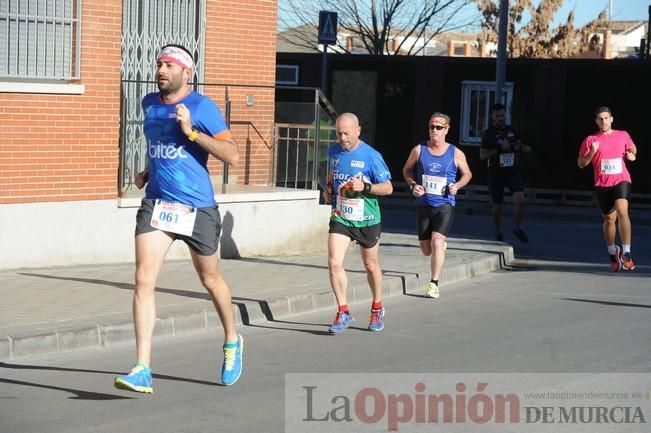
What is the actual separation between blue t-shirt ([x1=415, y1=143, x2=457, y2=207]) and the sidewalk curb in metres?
1.05

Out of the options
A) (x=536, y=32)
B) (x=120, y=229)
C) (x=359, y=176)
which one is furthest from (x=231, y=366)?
(x=536, y=32)

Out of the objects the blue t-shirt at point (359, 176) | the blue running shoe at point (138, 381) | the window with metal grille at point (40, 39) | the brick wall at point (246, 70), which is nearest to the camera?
the blue running shoe at point (138, 381)

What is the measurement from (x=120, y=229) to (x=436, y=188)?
343cm

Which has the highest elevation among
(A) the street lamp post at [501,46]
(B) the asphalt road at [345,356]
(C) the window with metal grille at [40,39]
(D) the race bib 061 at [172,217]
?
(A) the street lamp post at [501,46]

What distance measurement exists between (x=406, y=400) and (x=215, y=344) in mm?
2530

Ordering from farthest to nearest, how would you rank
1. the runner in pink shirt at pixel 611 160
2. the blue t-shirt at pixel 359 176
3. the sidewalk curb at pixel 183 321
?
the runner in pink shirt at pixel 611 160, the blue t-shirt at pixel 359 176, the sidewalk curb at pixel 183 321

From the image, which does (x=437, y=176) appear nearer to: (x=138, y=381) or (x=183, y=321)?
(x=183, y=321)

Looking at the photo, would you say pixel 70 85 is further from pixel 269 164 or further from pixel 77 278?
pixel 269 164

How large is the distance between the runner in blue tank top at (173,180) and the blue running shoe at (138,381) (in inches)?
1.8

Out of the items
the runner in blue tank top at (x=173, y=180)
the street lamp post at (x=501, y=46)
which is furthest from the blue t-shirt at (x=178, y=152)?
the street lamp post at (x=501, y=46)

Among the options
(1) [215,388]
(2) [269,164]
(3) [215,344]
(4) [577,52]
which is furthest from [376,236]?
(4) [577,52]

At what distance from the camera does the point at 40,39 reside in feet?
42.5

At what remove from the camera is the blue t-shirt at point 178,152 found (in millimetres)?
7879

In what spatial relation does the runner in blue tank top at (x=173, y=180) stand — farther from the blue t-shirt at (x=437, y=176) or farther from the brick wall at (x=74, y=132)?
the blue t-shirt at (x=437, y=176)
